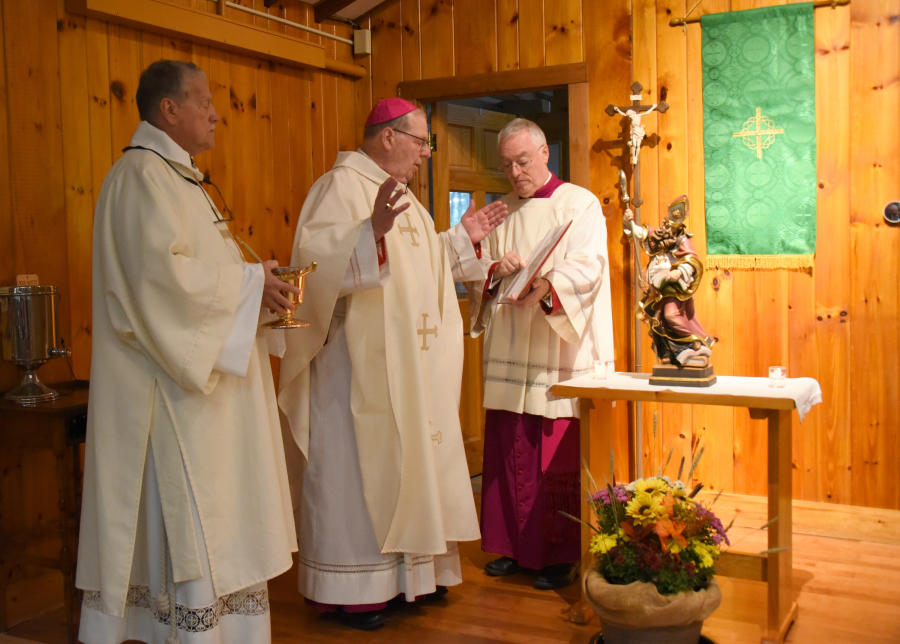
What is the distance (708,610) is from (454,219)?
3.22m

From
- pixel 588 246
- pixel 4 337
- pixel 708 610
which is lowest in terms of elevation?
pixel 708 610

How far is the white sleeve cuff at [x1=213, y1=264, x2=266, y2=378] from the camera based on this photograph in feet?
7.89

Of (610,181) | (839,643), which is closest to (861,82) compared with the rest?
(610,181)

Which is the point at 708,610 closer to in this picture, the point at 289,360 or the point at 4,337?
the point at 289,360

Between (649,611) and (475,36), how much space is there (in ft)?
11.1

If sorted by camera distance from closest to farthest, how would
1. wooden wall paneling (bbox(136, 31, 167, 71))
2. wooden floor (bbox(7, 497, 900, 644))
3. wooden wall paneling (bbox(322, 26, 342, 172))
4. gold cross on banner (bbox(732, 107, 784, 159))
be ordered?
wooden floor (bbox(7, 497, 900, 644)), wooden wall paneling (bbox(136, 31, 167, 71)), gold cross on banner (bbox(732, 107, 784, 159)), wooden wall paneling (bbox(322, 26, 342, 172))

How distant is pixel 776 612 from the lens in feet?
9.05

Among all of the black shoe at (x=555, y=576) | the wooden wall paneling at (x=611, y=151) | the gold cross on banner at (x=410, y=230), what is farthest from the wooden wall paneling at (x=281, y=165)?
the black shoe at (x=555, y=576)

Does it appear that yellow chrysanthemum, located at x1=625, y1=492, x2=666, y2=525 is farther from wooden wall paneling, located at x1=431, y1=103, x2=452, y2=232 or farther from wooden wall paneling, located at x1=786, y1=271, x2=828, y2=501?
wooden wall paneling, located at x1=431, y1=103, x2=452, y2=232

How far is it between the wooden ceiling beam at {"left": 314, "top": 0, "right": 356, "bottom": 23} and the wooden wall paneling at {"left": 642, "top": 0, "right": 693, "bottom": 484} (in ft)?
5.39

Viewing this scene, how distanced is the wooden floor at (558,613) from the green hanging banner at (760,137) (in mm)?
1405

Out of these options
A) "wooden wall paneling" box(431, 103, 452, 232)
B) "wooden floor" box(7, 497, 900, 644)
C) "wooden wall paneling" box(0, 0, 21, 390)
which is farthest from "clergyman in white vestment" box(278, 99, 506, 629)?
"wooden wall paneling" box(431, 103, 452, 232)

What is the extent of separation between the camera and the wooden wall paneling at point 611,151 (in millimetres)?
4348

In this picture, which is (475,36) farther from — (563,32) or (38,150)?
(38,150)
